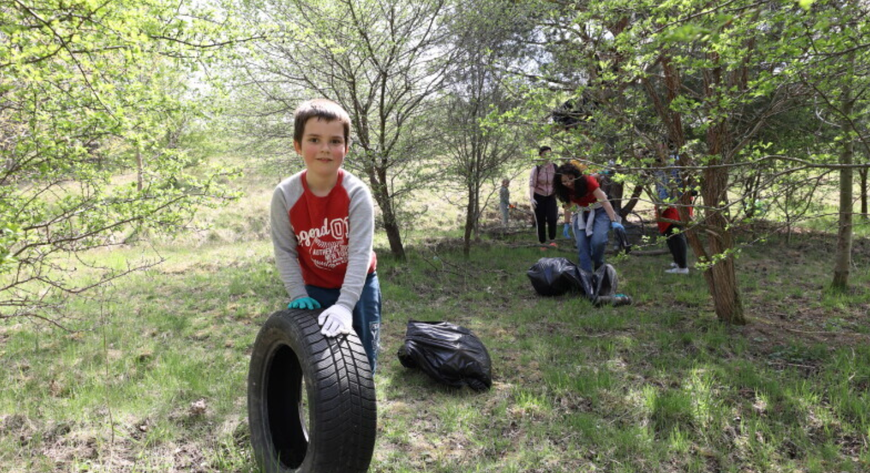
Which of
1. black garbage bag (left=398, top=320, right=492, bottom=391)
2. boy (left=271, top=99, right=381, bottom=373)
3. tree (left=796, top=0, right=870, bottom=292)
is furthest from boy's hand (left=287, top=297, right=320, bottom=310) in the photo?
tree (left=796, top=0, right=870, bottom=292)

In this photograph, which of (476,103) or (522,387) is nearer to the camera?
(522,387)

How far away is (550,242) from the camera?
30.6 feet

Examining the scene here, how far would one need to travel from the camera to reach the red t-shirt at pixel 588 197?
19.2 feet

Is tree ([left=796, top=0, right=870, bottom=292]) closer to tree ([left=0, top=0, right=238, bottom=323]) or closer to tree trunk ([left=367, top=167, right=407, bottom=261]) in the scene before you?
tree ([left=0, top=0, right=238, bottom=323])

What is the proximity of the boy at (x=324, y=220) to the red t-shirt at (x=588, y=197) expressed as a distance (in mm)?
4062

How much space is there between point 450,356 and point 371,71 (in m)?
5.17

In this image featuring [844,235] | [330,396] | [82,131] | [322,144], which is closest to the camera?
[330,396]

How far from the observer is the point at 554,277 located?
245 inches

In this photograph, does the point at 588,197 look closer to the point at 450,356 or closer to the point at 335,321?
the point at 450,356

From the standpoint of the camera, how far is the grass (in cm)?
280

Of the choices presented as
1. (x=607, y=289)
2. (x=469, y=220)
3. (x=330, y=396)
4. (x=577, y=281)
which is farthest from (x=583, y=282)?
(x=330, y=396)

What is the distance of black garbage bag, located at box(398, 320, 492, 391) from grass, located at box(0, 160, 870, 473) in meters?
0.11

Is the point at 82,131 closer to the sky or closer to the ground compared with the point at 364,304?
closer to the sky

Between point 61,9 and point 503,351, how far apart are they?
395 cm
